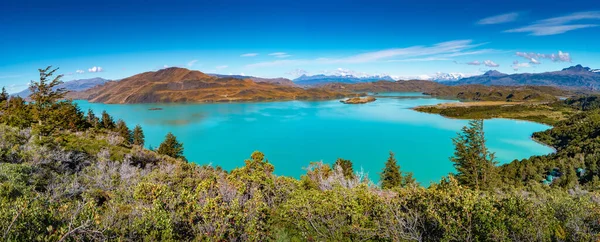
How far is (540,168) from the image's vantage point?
4350 cm

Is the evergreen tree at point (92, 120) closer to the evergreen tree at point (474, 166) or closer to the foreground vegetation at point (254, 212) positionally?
the foreground vegetation at point (254, 212)

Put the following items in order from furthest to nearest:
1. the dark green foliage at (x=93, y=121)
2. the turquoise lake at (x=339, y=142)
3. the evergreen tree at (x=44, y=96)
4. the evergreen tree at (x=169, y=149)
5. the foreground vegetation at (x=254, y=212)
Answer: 1. the dark green foliage at (x=93, y=121)
2. the turquoise lake at (x=339, y=142)
3. the evergreen tree at (x=169, y=149)
4. the evergreen tree at (x=44, y=96)
5. the foreground vegetation at (x=254, y=212)

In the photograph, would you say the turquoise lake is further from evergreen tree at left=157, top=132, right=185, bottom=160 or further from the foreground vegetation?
the foreground vegetation

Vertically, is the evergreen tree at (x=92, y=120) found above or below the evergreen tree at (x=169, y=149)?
above

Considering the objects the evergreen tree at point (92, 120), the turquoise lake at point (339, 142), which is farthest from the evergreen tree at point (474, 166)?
the evergreen tree at point (92, 120)

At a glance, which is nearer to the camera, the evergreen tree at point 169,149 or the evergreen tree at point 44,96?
the evergreen tree at point 44,96

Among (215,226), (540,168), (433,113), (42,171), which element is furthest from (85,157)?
(433,113)

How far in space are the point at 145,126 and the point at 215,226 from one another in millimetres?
90851

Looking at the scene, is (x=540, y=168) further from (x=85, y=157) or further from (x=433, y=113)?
(x=433, y=113)

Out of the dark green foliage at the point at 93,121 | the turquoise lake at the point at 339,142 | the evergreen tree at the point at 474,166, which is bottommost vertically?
the turquoise lake at the point at 339,142

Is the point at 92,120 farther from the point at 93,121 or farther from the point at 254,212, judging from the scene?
the point at 254,212

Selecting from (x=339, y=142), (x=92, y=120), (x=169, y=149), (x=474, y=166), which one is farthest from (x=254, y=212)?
(x=92, y=120)

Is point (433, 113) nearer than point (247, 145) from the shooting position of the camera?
No

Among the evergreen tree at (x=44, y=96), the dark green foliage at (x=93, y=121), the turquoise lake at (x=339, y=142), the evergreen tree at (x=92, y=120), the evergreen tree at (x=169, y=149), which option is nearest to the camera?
the evergreen tree at (x=44, y=96)
